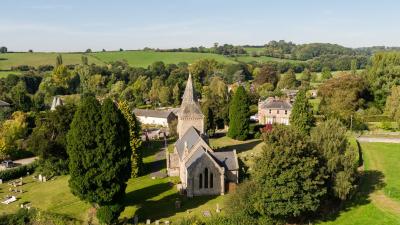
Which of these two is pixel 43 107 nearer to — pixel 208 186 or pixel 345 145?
pixel 208 186

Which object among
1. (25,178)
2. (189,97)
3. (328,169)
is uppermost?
(189,97)

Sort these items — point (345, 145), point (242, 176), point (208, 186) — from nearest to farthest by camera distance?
point (345, 145) < point (208, 186) < point (242, 176)

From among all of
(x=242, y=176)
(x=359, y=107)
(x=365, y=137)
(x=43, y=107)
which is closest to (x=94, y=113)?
(x=242, y=176)

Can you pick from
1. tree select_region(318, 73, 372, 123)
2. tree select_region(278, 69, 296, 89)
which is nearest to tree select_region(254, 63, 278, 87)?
tree select_region(278, 69, 296, 89)

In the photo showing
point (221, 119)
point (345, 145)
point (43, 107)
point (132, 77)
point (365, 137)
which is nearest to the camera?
point (345, 145)

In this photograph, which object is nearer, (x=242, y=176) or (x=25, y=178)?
(x=242, y=176)

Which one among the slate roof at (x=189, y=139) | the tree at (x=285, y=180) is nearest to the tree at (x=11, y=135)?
the slate roof at (x=189, y=139)

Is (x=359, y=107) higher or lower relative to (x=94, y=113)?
lower
